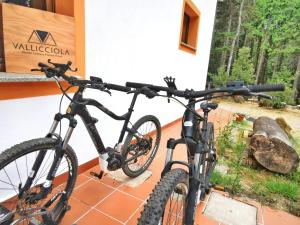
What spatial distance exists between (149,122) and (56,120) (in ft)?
4.63

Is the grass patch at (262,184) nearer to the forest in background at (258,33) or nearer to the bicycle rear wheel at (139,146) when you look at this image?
the bicycle rear wheel at (139,146)

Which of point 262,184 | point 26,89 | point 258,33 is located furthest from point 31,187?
point 258,33

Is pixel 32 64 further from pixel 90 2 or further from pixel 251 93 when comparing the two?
pixel 251 93

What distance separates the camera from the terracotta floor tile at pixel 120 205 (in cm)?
198

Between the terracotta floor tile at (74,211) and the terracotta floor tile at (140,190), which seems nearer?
the terracotta floor tile at (74,211)

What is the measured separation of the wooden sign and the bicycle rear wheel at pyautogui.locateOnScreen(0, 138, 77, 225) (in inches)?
29.0

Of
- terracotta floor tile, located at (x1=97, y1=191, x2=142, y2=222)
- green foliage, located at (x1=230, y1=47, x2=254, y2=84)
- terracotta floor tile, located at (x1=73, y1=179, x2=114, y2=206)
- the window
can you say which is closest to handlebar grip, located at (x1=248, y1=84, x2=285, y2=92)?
terracotta floor tile, located at (x1=97, y1=191, x2=142, y2=222)

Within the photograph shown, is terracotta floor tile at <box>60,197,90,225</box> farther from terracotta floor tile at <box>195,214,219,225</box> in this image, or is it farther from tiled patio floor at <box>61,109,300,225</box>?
terracotta floor tile at <box>195,214,219,225</box>

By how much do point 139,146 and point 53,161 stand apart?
1132 millimetres

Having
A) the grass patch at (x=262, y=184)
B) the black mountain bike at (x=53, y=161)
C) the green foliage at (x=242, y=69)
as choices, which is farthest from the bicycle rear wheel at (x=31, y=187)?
the green foliage at (x=242, y=69)

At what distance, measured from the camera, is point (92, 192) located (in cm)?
225

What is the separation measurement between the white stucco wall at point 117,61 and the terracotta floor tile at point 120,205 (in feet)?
2.08

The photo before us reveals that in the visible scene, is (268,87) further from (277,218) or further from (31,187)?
(277,218)

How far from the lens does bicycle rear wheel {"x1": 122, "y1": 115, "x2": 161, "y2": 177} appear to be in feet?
7.55
